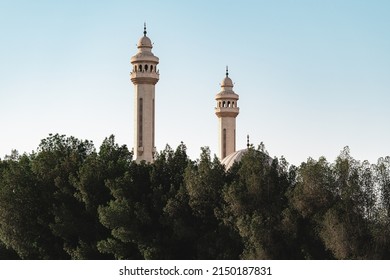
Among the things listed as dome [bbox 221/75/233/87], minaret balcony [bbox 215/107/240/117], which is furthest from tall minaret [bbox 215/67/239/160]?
dome [bbox 221/75/233/87]

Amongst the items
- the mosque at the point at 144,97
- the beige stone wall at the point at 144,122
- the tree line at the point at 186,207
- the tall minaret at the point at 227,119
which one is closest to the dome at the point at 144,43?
the mosque at the point at 144,97

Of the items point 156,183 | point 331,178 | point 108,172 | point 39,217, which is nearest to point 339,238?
point 331,178

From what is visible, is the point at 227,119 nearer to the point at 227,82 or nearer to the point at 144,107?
the point at 227,82

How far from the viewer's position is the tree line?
26.1 m

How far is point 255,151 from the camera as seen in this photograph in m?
28.8

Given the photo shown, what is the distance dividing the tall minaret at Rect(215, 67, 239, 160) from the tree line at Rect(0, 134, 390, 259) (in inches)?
835

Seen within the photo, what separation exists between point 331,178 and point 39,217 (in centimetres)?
1234

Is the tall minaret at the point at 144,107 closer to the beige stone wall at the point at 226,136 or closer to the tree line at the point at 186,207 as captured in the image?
the beige stone wall at the point at 226,136

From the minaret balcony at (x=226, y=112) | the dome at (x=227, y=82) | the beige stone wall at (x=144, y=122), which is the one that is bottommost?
the beige stone wall at (x=144, y=122)

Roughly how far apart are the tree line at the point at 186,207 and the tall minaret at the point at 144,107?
11.6 m

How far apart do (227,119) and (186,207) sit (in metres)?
27.2

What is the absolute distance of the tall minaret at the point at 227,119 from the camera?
181ft

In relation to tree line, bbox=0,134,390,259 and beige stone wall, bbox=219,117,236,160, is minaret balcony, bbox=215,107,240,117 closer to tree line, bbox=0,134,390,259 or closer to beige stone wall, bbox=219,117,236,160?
beige stone wall, bbox=219,117,236,160

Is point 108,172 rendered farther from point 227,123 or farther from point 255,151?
point 227,123
